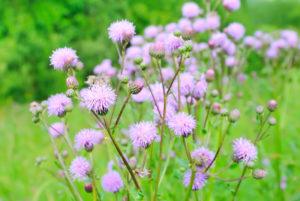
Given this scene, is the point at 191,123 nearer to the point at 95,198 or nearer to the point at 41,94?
the point at 95,198

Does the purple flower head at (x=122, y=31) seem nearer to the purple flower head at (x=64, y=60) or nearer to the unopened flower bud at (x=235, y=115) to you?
the purple flower head at (x=64, y=60)

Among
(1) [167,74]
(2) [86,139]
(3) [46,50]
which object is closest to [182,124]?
(2) [86,139]

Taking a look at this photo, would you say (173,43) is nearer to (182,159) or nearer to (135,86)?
(135,86)

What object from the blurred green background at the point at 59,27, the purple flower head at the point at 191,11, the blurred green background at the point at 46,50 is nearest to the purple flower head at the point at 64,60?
the purple flower head at the point at 191,11

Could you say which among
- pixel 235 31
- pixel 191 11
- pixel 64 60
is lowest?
pixel 64 60

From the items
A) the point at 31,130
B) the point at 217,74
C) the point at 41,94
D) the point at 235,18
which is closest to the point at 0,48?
the point at 41,94
